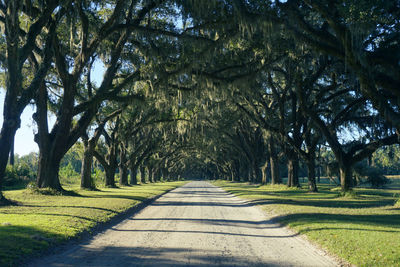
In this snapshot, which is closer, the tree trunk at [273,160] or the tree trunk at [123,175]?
the tree trunk at [273,160]

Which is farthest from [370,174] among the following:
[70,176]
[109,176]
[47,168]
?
[70,176]

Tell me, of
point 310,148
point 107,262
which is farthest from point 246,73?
point 107,262

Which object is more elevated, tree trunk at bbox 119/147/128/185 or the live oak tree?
the live oak tree

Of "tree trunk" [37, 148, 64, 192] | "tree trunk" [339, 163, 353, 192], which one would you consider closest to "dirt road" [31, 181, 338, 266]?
"tree trunk" [37, 148, 64, 192]

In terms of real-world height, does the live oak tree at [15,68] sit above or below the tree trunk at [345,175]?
above

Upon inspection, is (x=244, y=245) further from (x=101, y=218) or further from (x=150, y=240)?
(x=101, y=218)

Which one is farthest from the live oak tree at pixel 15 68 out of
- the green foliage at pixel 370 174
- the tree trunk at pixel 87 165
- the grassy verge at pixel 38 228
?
the green foliage at pixel 370 174

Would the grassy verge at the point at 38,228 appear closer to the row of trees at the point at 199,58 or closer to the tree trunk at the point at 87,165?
the row of trees at the point at 199,58

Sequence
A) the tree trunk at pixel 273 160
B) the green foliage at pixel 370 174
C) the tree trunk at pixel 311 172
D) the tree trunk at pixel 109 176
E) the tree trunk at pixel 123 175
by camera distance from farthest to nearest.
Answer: the green foliage at pixel 370 174 < the tree trunk at pixel 123 175 < the tree trunk at pixel 273 160 < the tree trunk at pixel 109 176 < the tree trunk at pixel 311 172

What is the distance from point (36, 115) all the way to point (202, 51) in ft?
33.1

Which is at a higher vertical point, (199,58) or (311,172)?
(199,58)

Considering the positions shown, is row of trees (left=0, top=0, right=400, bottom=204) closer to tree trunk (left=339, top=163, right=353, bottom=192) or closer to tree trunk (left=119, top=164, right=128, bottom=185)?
tree trunk (left=339, top=163, right=353, bottom=192)

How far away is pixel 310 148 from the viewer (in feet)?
79.1

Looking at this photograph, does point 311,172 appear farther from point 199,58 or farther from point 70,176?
point 70,176
